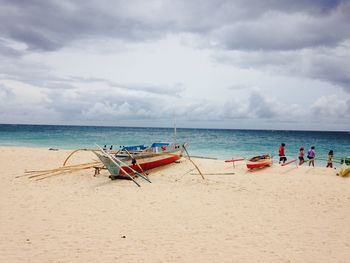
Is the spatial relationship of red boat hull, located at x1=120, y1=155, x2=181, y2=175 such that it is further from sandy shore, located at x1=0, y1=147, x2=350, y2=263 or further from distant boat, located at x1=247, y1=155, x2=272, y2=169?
distant boat, located at x1=247, y1=155, x2=272, y2=169

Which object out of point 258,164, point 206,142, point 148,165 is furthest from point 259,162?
point 206,142

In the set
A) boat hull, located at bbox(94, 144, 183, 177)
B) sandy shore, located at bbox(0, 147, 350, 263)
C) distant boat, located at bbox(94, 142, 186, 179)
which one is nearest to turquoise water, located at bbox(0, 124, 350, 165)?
distant boat, located at bbox(94, 142, 186, 179)

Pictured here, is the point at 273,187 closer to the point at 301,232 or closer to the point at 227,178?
the point at 227,178

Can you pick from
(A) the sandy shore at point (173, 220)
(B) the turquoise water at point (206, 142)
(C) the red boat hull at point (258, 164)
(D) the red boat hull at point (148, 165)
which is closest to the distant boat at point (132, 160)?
(D) the red boat hull at point (148, 165)

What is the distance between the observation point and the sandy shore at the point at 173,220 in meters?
5.42

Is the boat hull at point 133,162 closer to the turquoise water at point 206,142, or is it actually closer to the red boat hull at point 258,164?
the red boat hull at point 258,164

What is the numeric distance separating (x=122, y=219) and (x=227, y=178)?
7.16 metres

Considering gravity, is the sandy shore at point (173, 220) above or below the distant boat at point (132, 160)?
below

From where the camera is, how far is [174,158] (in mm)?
17906

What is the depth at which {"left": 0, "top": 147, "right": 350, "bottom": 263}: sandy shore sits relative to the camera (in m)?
5.42

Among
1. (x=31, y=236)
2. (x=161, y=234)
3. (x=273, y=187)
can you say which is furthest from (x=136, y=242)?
(x=273, y=187)

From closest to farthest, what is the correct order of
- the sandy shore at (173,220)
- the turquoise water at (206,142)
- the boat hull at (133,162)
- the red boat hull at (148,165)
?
the sandy shore at (173,220), the boat hull at (133,162), the red boat hull at (148,165), the turquoise water at (206,142)

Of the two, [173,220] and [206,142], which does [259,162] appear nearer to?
[173,220]

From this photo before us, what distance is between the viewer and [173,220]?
23.9ft
